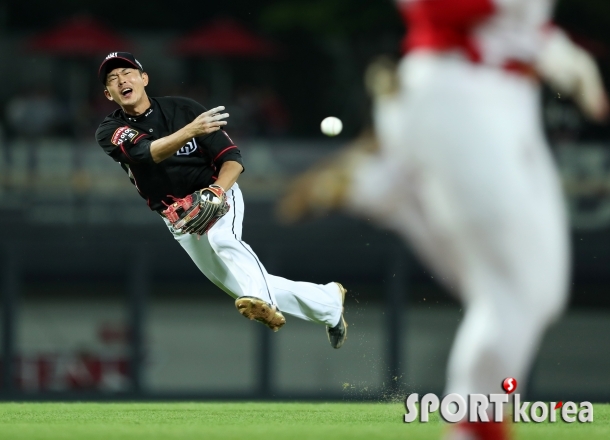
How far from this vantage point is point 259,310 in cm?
626

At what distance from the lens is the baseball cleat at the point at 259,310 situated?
623 cm

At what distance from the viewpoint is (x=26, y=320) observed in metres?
14.7

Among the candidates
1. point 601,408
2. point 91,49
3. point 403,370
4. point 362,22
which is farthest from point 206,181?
point 362,22

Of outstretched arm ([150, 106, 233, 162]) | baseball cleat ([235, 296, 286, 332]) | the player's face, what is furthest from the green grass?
the player's face

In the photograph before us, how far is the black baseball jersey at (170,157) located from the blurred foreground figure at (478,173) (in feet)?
9.88

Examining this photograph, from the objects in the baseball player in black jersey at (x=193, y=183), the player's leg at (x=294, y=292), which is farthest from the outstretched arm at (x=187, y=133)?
the player's leg at (x=294, y=292)

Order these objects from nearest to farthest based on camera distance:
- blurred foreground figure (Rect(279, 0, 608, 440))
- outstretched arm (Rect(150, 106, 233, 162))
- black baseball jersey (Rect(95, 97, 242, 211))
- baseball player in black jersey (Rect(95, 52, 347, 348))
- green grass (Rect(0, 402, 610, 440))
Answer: blurred foreground figure (Rect(279, 0, 608, 440)) < green grass (Rect(0, 402, 610, 440)) < outstretched arm (Rect(150, 106, 233, 162)) < baseball player in black jersey (Rect(95, 52, 347, 348)) < black baseball jersey (Rect(95, 97, 242, 211))

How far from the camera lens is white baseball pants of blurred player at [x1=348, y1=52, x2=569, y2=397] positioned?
145 inches

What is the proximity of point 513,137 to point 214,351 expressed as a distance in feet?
34.2

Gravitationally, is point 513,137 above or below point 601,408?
above

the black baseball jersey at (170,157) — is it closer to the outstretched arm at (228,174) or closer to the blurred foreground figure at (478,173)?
the outstretched arm at (228,174)

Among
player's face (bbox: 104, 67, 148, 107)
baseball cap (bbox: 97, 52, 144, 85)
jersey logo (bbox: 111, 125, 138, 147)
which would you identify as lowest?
jersey logo (bbox: 111, 125, 138, 147)

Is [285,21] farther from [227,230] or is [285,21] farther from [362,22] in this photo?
[227,230]

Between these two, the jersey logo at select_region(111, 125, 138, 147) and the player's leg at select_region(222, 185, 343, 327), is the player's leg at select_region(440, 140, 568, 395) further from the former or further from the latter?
the jersey logo at select_region(111, 125, 138, 147)
